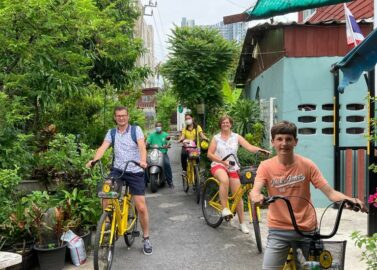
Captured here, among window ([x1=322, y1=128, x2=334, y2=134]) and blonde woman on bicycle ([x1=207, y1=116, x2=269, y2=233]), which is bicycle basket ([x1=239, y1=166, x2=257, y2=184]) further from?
window ([x1=322, y1=128, x2=334, y2=134])

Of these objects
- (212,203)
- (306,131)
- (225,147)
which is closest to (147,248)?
(212,203)

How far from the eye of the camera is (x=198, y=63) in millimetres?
14406

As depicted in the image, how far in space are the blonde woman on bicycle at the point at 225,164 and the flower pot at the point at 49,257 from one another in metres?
2.48

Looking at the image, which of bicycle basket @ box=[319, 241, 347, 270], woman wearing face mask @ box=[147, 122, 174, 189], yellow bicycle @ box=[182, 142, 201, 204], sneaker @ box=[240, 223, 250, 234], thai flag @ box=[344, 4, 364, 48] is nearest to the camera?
bicycle basket @ box=[319, 241, 347, 270]

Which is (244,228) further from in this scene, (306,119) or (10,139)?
(10,139)

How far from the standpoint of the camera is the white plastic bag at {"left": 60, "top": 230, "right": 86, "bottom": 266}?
5.30 metres

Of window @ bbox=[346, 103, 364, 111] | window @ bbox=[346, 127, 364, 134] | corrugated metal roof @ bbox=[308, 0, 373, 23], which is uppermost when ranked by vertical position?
corrugated metal roof @ bbox=[308, 0, 373, 23]

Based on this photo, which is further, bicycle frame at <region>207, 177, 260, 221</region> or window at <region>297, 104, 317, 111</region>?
window at <region>297, 104, 317, 111</region>

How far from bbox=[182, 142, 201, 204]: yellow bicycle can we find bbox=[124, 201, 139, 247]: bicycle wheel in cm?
307

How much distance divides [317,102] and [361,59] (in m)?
3.87

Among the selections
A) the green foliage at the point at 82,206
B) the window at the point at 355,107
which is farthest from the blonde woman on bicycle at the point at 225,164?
the window at the point at 355,107

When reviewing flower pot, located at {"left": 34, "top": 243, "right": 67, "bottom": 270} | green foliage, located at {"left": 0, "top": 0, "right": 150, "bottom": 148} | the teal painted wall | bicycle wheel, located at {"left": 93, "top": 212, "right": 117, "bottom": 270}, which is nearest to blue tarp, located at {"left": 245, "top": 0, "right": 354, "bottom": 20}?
green foliage, located at {"left": 0, "top": 0, "right": 150, "bottom": 148}

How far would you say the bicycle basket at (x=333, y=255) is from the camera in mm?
2893

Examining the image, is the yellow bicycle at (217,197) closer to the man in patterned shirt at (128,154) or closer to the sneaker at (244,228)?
the sneaker at (244,228)
